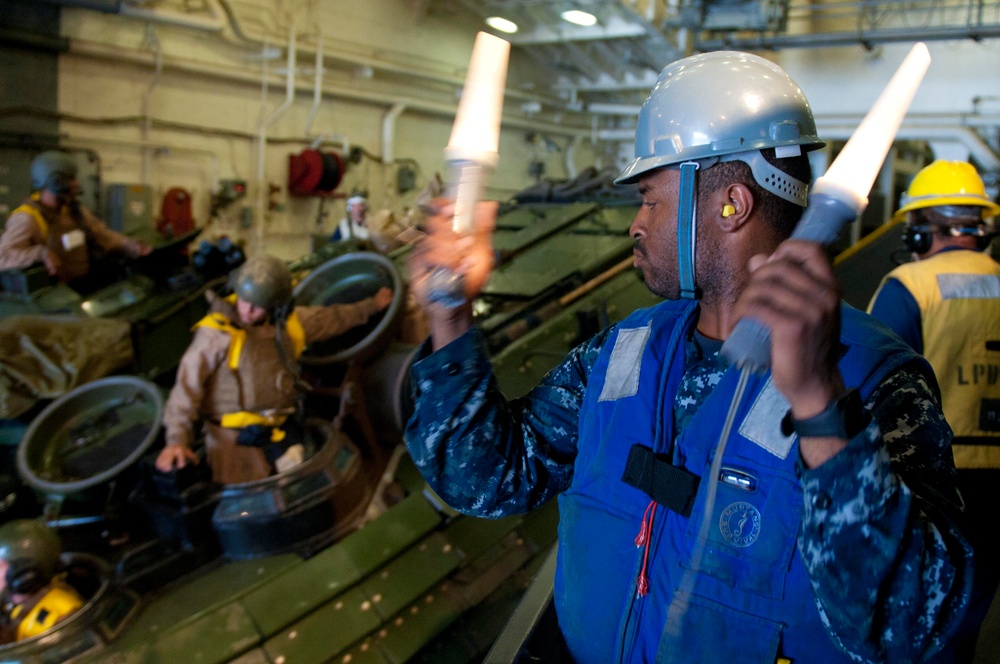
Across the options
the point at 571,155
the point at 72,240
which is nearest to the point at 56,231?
the point at 72,240

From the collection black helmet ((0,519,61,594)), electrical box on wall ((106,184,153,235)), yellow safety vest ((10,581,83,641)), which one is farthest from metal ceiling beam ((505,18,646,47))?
yellow safety vest ((10,581,83,641))

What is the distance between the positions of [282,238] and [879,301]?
8.68m

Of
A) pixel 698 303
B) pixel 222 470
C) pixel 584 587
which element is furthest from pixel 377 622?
pixel 698 303

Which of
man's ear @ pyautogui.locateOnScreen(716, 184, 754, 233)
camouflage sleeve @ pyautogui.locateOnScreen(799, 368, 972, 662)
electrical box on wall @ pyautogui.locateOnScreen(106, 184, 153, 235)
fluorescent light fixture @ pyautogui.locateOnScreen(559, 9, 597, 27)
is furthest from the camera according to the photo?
fluorescent light fixture @ pyautogui.locateOnScreen(559, 9, 597, 27)

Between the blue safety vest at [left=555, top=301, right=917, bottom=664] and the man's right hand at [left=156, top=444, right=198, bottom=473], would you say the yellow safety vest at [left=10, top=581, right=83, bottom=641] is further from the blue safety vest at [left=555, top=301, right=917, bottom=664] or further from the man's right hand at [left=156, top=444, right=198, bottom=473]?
the blue safety vest at [left=555, top=301, right=917, bottom=664]

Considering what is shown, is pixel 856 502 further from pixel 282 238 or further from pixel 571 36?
pixel 571 36

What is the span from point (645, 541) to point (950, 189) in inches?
107

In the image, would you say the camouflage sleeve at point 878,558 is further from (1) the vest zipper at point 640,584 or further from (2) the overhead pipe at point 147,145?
(2) the overhead pipe at point 147,145

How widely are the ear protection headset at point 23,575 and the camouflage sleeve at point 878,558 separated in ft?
11.0

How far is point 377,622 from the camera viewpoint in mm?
3650

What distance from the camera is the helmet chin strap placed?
1.44 metres

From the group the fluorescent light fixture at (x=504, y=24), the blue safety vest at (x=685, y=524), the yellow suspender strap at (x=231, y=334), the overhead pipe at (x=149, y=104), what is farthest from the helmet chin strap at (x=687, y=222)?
the fluorescent light fixture at (x=504, y=24)

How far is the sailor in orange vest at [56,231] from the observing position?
5783 mm

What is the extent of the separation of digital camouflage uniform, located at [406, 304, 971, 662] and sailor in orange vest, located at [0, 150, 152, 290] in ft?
17.9
